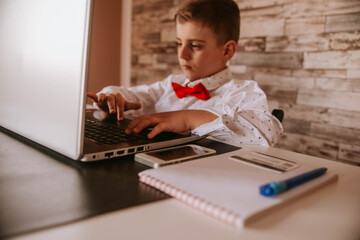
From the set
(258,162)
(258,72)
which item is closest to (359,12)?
(258,72)

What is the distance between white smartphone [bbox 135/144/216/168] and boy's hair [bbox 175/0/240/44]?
708 millimetres

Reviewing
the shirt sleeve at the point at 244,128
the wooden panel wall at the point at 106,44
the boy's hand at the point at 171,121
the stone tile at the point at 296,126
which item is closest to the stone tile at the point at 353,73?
the stone tile at the point at 296,126

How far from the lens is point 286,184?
382mm

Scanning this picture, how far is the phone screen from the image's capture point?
51 cm

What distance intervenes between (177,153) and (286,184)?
0.21m

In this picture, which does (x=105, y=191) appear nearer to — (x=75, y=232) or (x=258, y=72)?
(x=75, y=232)

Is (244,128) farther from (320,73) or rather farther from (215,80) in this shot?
(320,73)

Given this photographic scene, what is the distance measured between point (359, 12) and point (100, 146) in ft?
3.60

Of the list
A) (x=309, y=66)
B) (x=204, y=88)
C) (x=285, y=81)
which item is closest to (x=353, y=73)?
(x=309, y=66)

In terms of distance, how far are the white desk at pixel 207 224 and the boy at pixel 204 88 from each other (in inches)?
15.0

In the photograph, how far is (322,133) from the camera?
1.28m

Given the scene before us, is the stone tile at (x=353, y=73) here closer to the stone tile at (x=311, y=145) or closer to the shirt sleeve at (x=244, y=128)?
the stone tile at (x=311, y=145)


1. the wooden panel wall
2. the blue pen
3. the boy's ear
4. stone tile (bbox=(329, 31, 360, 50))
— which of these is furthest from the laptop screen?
the wooden panel wall

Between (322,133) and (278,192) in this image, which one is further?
(322,133)
